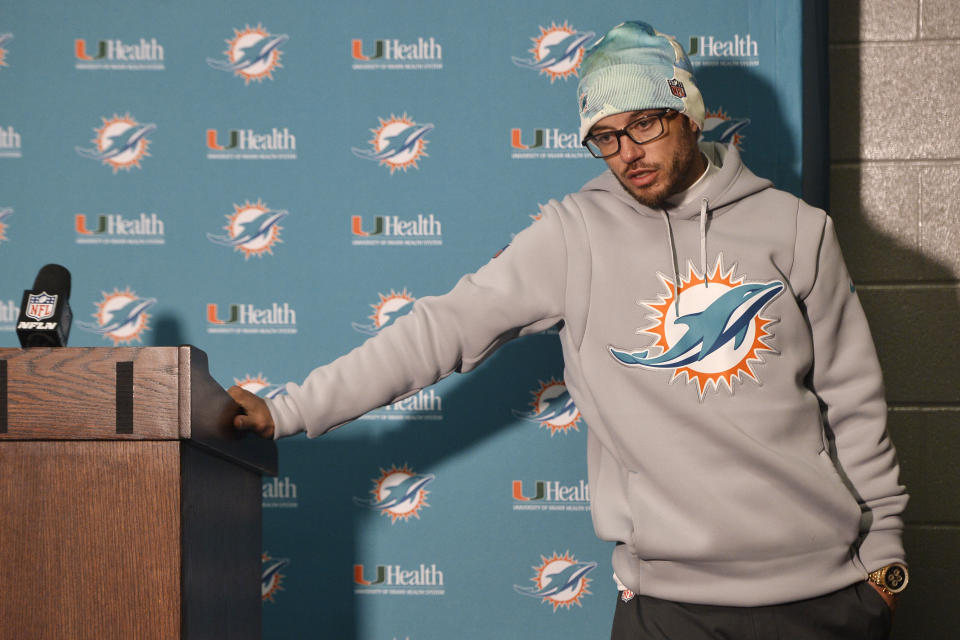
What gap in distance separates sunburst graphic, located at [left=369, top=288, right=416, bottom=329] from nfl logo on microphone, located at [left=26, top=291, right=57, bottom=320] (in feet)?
2.74

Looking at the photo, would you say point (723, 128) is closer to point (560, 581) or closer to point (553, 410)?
point (553, 410)

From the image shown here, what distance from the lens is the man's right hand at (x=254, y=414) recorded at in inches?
52.6

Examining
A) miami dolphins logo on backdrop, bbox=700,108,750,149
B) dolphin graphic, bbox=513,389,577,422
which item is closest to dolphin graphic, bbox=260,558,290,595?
dolphin graphic, bbox=513,389,577,422

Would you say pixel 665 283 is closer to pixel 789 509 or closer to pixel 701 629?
pixel 789 509

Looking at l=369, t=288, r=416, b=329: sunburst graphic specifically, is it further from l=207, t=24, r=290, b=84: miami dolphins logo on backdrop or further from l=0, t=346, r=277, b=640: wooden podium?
l=0, t=346, r=277, b=640: wooden podium

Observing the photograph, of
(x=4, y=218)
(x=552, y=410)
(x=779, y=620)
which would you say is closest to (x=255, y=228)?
(x=4, y=218)

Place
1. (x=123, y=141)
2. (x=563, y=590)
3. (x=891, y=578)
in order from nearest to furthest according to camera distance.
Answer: (x=891, y=578) → (x=563, y=590) → (x=123, y=141)

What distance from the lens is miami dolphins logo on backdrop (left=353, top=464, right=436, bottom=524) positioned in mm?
2061

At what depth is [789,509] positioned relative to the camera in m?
1.39

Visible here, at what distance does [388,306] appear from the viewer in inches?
82.6

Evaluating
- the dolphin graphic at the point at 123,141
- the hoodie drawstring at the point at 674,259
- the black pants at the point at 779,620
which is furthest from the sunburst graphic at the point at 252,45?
the black pants at the point at 779,620

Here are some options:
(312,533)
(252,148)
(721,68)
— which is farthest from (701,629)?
(252,148)

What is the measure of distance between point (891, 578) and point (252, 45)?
1.83 m

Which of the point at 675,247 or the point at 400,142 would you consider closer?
the point at 675,247
